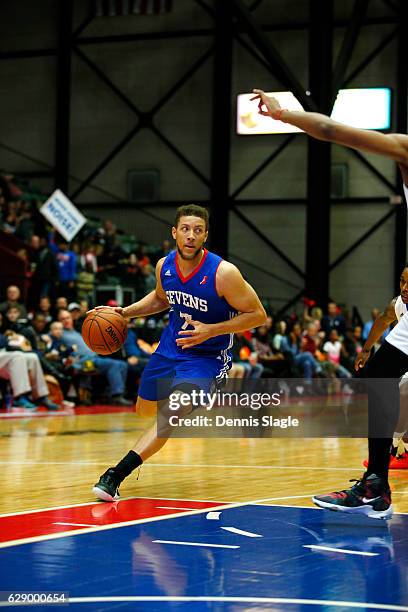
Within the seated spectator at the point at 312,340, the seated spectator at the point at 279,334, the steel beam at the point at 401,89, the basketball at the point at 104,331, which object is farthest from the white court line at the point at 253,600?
the steel beam at the point at 401,89

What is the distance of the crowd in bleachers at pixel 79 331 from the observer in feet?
45.0

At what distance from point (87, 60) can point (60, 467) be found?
19.8 metres

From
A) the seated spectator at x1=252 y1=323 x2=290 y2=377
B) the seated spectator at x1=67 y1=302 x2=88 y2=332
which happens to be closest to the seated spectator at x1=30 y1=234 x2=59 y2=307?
the seated spectator at x1=67 y1=302 x2=88 y2=332

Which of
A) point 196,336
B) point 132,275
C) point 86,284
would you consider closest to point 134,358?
point 86,284

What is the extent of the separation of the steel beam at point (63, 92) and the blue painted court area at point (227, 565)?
21413 millimetres

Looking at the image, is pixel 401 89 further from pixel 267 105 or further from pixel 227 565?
pixel 227 565

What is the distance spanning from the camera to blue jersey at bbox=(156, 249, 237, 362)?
6352 millimetres

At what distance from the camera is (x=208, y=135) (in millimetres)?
25594

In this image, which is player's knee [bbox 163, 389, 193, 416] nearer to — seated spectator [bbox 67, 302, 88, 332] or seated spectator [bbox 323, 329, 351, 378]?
seated spectator [bbox 67, 302, 88, 332]

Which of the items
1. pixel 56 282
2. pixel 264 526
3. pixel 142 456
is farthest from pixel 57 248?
pixel 264 526

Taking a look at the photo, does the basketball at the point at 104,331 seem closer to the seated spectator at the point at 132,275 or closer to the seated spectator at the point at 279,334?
the seated spectator at the point at 279,334

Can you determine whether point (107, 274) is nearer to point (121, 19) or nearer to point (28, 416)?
point (28, 416)

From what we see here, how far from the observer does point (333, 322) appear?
68.7 ft

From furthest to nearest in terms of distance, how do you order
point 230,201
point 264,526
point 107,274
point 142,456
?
1. point 230,201
2. point 107,274
3. point 142,456
4. point 264,526
